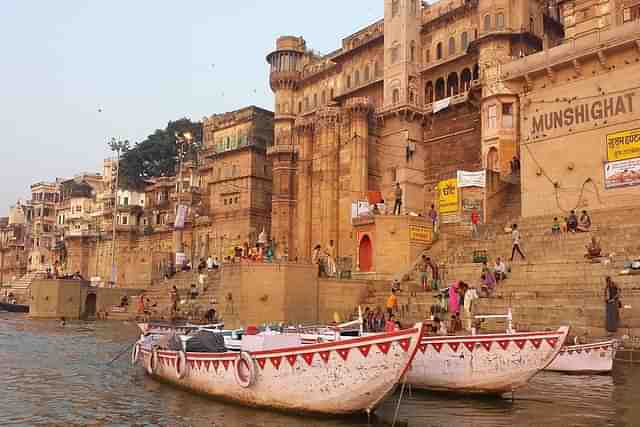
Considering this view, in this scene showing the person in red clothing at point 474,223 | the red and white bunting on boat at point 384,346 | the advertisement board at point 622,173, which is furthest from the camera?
the person in red clothing at point 474,223

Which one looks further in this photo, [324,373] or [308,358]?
[308,358]

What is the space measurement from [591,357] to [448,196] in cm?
2019

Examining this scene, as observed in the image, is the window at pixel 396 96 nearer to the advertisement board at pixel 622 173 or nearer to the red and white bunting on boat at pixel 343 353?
the advertisement board at pixel 622 173

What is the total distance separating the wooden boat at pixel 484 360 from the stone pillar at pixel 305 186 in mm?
30443

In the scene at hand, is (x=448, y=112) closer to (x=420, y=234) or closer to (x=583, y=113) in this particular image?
(x=420, y=234)

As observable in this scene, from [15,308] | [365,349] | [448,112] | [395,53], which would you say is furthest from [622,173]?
[15,308]

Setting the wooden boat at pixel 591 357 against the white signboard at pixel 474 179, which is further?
the white signboard at pixel 474 179

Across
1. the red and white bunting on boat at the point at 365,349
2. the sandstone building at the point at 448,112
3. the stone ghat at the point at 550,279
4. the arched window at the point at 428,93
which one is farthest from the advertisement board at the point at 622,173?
the red and white bunting on boat at the point at 365,349

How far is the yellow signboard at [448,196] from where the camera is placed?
108 ft

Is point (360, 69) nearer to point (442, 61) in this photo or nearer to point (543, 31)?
point (442, 61)

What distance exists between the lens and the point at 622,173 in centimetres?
2394

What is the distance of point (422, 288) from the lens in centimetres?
2352

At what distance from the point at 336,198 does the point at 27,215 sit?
70753mm

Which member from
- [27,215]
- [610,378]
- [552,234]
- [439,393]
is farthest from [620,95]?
[27,215]
